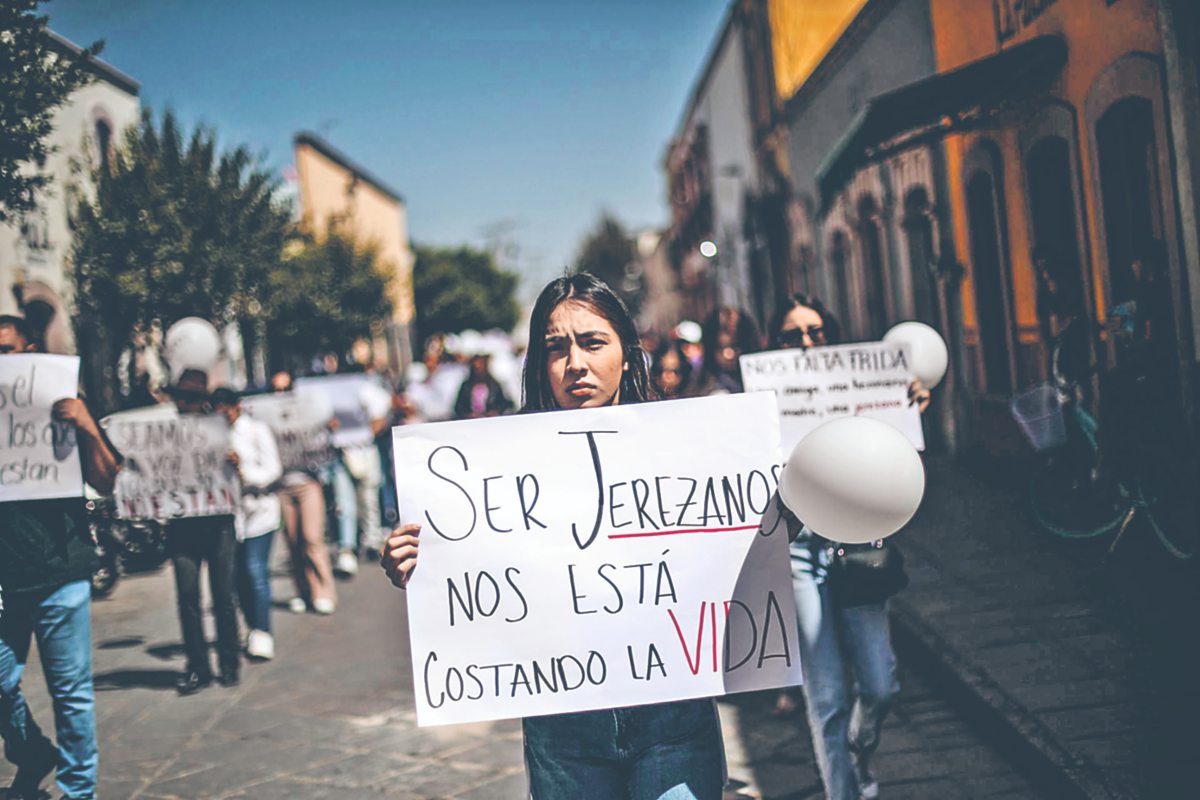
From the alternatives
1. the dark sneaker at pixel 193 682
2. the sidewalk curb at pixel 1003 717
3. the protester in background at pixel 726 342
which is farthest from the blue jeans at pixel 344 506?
the sidewalk curb at pixel 1003 717

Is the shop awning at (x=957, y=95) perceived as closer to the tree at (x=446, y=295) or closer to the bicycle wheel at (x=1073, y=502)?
the bicycle wheel at (x=1073, y=502)

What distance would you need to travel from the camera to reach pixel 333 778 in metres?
5.09

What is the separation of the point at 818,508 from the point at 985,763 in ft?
8.47

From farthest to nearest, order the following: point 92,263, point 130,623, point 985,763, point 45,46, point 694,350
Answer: point 694,350, point 92,263, point 130,623, point 45,46, point 985,763

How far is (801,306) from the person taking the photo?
15.7ft

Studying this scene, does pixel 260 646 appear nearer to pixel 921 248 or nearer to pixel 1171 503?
Result: pixel 1171 503

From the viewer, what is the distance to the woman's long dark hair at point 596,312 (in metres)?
2.75

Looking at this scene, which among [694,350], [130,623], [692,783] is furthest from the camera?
[694,350]

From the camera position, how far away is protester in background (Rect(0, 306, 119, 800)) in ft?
13.9

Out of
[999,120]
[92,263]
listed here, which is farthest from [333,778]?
[92,263]

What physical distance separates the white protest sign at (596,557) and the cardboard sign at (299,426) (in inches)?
246

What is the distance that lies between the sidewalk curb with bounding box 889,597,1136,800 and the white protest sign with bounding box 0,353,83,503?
3695 millimetres

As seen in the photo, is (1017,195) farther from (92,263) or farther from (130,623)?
(92,263)

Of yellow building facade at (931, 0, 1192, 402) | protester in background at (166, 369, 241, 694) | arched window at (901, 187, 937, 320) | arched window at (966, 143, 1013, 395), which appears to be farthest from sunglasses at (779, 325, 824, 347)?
arched window at (901, 187, 937, 320)
